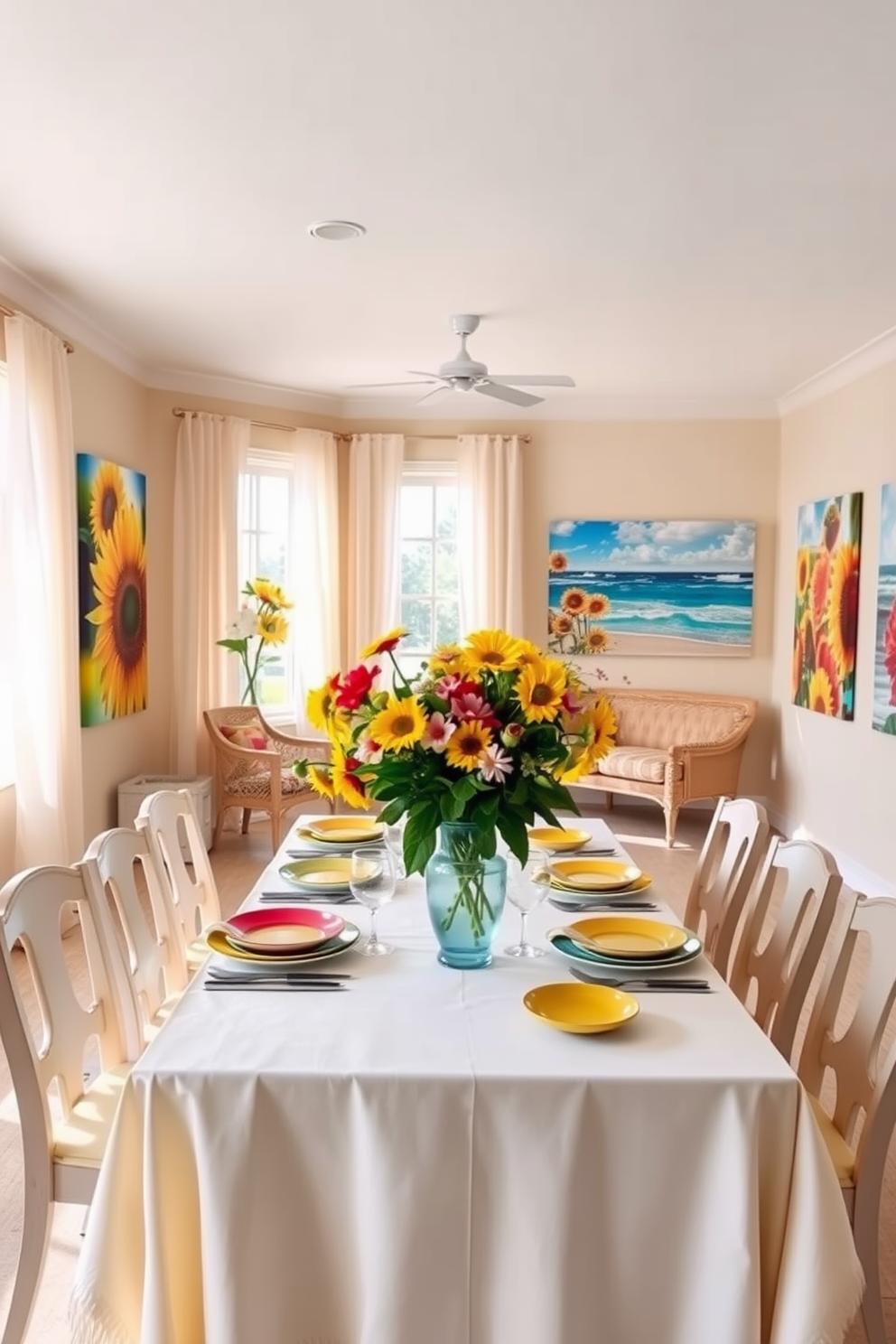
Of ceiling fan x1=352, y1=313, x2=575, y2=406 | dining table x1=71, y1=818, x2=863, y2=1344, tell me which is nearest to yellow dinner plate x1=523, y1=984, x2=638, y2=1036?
dining table x1=71, y1=818, x2=863, y2=1344

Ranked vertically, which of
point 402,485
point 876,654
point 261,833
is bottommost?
point 261,833

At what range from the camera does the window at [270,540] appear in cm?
686

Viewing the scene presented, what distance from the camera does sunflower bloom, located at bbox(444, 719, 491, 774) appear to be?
5.95 ft

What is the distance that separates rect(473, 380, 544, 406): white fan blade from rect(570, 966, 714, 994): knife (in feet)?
11.3

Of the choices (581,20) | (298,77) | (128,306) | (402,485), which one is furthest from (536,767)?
(402,485)

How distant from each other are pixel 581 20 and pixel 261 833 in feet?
16.5

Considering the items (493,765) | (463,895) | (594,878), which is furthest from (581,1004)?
Result: (594,878)

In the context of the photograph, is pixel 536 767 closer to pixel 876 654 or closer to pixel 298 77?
pixel 298 77

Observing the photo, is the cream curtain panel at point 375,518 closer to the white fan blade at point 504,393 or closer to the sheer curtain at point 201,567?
the sheer curtain at point 201,567

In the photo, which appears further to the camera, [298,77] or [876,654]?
[876,654]

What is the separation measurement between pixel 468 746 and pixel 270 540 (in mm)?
5387

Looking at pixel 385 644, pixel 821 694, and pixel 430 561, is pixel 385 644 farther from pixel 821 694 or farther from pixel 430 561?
pixel 430 561

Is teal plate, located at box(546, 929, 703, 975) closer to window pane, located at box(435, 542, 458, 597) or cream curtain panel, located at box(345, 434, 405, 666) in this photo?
cream curtain panel, located at box(345, 434, 405, 666)

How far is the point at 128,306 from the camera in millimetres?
4836
